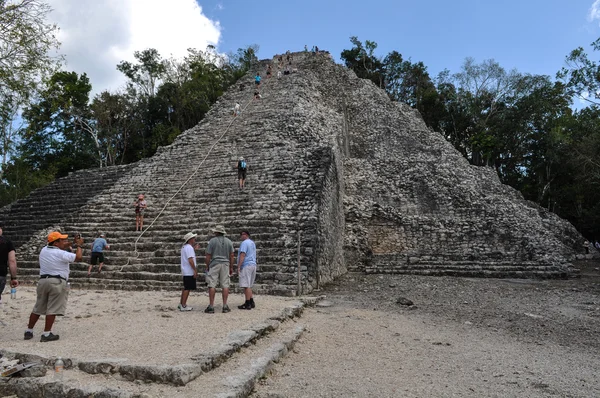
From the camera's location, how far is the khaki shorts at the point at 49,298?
4277mm

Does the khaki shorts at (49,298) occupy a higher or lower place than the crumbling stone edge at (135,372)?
higher

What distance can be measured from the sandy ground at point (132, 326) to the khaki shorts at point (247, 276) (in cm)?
41

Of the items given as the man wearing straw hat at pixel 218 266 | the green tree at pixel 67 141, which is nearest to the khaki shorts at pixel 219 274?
the man wearing straw hat at pixel 218 266

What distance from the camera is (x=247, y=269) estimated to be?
236 inches

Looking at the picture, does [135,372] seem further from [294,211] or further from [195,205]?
[195,205]

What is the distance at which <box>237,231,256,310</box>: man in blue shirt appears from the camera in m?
5.93

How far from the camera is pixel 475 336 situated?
5465 millimetres

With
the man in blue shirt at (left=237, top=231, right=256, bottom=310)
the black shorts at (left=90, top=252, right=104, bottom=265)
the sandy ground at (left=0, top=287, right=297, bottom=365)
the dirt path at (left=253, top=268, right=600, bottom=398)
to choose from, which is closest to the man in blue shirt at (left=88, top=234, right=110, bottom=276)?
the black shorts at (left=90, top=252, right=104, bottom=265)

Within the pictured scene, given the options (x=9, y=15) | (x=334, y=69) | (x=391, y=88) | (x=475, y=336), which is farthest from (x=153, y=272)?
(x=391, y=88)

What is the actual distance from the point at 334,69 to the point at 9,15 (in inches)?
763

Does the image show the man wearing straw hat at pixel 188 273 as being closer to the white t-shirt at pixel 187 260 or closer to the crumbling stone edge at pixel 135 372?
the white t-shirt at pixel 187 260

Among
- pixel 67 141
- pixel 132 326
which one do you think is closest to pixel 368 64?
pixel 67 141

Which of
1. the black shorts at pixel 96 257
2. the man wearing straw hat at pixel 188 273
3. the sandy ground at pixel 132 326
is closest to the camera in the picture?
the sandy ground at pixel 132 326

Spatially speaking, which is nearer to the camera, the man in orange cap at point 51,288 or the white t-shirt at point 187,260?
the man in orange cap at point 51,288
